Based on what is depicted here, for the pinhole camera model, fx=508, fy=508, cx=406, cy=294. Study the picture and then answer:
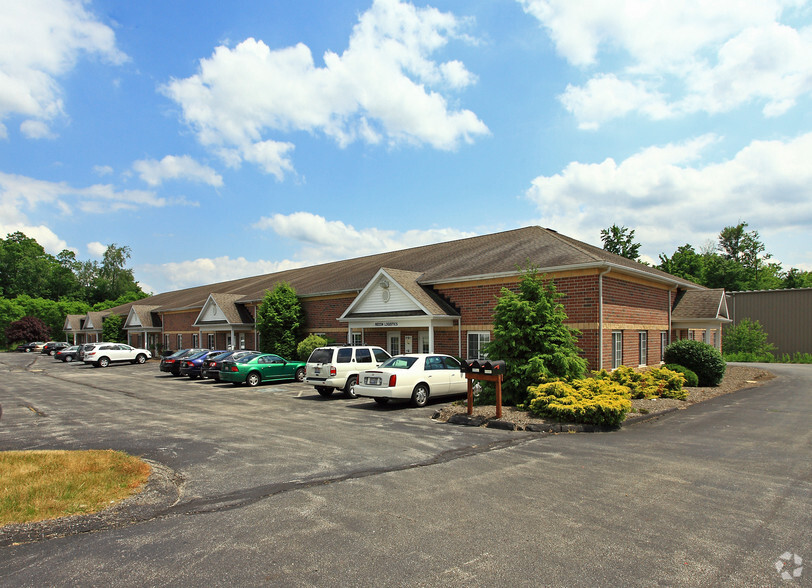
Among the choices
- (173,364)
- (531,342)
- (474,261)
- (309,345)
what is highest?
(474,261)

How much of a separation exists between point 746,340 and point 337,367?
3410cm

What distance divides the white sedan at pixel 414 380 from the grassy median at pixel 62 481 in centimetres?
694

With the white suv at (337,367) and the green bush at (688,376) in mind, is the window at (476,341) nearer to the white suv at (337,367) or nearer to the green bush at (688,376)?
the white suv at (337,367)

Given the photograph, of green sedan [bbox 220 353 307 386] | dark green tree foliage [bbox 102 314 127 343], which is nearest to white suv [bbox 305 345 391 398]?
green sedan [bbox 220 353 307 386]

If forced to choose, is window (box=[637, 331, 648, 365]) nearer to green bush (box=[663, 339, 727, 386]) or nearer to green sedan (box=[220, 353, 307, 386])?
green bush (box=[663, 339, 727, 386])

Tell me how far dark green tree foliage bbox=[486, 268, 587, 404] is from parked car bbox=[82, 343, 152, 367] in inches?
1309

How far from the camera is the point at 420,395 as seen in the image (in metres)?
14.9

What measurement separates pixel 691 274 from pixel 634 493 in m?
65.8

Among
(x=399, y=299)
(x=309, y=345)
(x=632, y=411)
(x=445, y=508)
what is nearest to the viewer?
(x=445, y=508)

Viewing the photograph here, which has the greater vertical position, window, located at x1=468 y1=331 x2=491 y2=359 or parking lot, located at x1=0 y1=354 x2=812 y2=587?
window, located at x1=468 y1=331 x2=491 y2=359

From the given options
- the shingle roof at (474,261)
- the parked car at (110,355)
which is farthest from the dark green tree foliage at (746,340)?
the parked car at (110,355)

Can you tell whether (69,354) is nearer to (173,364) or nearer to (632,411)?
(173,364)

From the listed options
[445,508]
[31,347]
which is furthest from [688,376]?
[31,347]

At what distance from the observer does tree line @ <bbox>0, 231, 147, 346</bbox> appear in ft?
293
